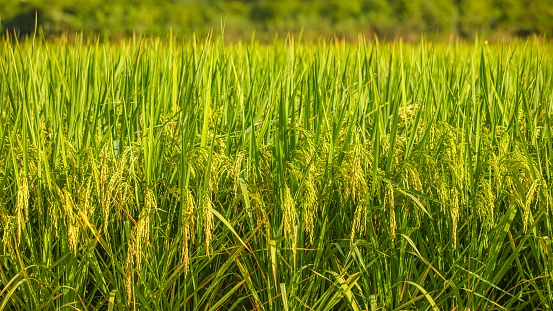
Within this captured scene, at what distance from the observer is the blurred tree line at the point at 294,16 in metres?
8.68

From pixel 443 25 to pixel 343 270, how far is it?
866cm

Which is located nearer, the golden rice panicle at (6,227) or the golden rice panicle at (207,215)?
the golden rice panicle at (207,215)

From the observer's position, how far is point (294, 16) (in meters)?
10.2

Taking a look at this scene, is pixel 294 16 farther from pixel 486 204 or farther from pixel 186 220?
pixel 186 220

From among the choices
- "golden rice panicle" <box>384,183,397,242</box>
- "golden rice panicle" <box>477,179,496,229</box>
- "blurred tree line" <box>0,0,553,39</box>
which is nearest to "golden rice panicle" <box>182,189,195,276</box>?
"golden rice panicle" <box>384,183,397,242</box>

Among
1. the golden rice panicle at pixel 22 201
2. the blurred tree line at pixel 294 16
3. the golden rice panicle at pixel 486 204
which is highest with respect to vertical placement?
the golden rice panicle at pixel 486 204

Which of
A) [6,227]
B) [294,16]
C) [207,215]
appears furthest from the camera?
[294,16]

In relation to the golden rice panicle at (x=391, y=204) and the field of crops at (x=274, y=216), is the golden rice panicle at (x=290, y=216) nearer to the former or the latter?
the field of crops at (x=274, y=216)

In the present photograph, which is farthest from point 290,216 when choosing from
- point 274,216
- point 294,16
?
point 294,16

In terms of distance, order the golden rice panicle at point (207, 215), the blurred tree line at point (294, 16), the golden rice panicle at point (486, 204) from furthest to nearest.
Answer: the blurred tree line at point (294, 16) < the golden rice panicle at point (486, 204) < the golden rice panicle at point (207, 215)

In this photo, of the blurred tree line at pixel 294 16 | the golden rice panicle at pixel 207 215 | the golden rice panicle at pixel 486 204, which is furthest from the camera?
the blurred tree line at pixel 294 16

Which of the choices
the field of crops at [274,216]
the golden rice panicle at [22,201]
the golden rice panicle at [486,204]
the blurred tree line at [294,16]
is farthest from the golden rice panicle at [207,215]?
the blurred tree line at [294,16]

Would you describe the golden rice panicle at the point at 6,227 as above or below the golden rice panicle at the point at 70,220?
below

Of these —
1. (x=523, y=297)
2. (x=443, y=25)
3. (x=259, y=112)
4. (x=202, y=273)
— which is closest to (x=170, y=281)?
(x=202, y=273)
